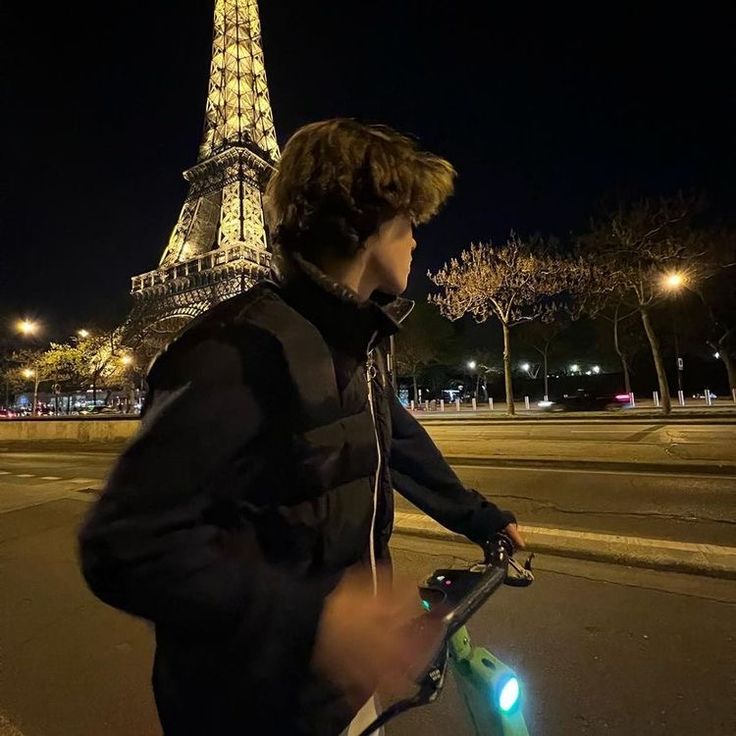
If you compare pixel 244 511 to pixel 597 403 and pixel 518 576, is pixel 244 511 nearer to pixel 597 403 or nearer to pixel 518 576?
pixel 518 576

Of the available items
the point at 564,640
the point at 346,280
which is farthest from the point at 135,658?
the point at 346,280

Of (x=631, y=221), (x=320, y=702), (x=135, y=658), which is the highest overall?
(x=631, y=221)

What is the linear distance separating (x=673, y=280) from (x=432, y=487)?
23742 millimetres

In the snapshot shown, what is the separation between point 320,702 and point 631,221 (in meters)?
24.2

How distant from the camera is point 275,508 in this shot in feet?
2.96

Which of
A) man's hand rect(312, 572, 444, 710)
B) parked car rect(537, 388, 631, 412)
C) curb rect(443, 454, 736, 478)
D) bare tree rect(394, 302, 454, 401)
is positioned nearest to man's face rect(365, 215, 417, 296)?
man's hand rect(312, 572, 444, 710)

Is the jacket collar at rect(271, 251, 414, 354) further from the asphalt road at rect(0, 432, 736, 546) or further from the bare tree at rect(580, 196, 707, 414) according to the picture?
the bare tree at rect(580, 196, 707, 414)

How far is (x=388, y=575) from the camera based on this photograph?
3.76 feet

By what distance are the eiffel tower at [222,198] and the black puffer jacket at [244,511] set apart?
1768 inches

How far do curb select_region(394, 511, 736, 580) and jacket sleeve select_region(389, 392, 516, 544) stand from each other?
353 cm

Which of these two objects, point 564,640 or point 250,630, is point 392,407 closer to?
point 250,630

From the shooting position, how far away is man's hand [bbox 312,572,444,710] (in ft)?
2.95

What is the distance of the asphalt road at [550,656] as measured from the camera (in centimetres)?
241

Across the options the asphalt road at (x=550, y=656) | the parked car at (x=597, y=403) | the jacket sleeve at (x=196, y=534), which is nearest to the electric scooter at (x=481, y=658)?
the jacket sleeve at (x=196, y=534)
